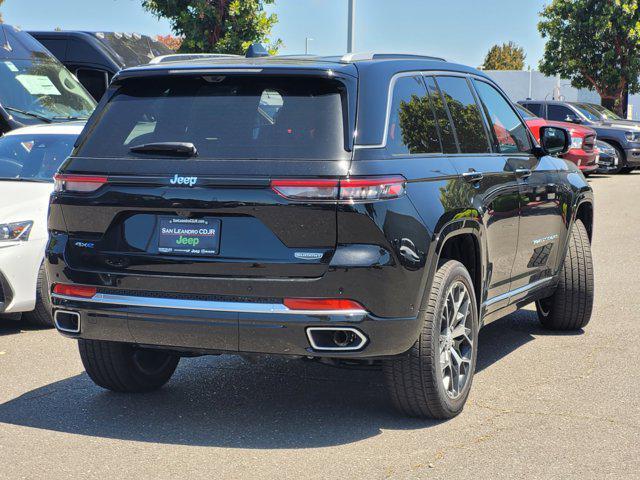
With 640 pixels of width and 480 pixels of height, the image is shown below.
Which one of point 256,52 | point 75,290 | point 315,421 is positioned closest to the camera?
point 75,290

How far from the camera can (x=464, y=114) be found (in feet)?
20.4

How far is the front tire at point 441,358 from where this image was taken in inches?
206

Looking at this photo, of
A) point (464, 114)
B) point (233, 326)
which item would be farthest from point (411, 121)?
point (233, 326)

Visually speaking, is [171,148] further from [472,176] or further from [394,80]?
[472,176]

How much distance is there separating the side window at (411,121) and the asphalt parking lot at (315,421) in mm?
1414

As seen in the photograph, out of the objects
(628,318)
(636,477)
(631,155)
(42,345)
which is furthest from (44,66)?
(631,155)

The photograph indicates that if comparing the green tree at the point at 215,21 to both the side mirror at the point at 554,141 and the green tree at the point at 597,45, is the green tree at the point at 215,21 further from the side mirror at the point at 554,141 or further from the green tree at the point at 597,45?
the green tree at the point at 597,45

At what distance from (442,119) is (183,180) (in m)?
1.60

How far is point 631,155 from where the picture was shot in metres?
26.1

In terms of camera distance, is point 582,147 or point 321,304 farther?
point 582,147

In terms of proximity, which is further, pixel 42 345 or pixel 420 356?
pixel 42 345

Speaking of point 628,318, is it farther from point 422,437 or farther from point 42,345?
point 42,345

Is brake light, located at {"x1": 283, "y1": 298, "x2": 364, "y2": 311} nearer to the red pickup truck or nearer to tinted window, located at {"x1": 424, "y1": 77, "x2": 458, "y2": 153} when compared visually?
tinted window, located at {"x1": 424, "y1": 77, "x2": 458, "y2": 153}

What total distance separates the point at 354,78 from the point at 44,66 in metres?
11.6
